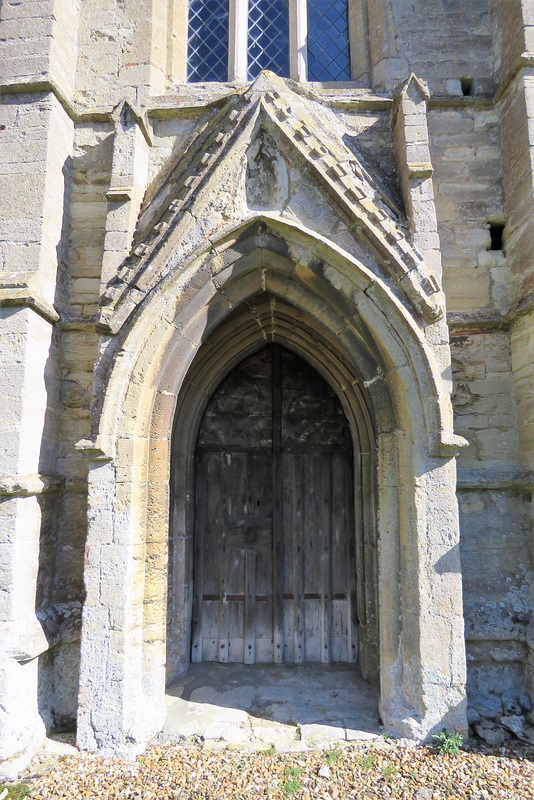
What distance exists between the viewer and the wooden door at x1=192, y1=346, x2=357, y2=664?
482cm

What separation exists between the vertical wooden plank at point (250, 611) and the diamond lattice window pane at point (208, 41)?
17.2 feet

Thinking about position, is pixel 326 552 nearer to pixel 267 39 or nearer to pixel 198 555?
pixel 198 555

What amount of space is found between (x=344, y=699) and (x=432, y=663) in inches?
40.9

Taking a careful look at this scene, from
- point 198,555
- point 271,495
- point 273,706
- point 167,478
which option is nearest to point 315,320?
point 167,478

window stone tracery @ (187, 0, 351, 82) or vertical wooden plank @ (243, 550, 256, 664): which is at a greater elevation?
window stone tracery @ (187, 0, 351, 82)

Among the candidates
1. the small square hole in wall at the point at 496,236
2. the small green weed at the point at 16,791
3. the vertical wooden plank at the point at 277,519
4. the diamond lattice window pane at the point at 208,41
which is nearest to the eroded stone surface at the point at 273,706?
the vertical wooden plank at the point at 277,519

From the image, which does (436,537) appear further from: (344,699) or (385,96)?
(385,96)

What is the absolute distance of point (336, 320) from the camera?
4.02m

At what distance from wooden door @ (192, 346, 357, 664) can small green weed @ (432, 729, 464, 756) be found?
1435mm

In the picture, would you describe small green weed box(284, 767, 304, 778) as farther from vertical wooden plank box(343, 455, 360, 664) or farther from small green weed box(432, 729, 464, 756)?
vertical wooden plank box(343, 455, 360, 664)

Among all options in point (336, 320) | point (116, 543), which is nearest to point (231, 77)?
point (336, 320)

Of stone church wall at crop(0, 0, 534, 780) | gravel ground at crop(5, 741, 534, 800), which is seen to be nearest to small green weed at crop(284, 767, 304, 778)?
gravel ground at crop(5, 741, 534, 800)

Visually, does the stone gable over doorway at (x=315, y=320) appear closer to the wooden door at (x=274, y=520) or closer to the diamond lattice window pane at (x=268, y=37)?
the wooden door at (x=274, y=520)

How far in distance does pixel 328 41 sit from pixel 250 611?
6.25 metres
